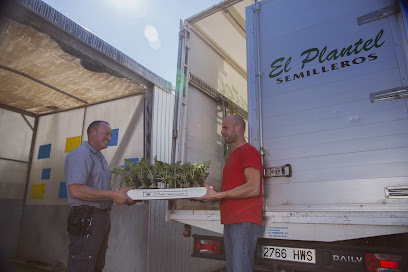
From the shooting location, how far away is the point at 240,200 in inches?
92.7

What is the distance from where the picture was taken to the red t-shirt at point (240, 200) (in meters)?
2.30

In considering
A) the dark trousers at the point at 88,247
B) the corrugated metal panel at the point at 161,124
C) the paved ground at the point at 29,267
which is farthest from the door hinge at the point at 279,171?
the paved ground at the point at 29,267

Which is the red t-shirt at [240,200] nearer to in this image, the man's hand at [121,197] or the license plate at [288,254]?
the license plate at [288,254]

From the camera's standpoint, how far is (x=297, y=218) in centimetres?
233

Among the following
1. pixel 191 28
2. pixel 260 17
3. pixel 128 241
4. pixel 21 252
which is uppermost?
pixel 191 28

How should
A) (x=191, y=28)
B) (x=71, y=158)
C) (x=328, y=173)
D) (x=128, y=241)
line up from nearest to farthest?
(x=328, y=173) < (x=71, y=158) < (x=191, y=28) < (x=128, y=241)

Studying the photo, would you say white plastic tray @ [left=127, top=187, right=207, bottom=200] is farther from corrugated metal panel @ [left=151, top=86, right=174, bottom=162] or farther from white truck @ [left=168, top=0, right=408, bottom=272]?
corrugated metal panel @ [left=151, top=86, right=174, bottom=162]

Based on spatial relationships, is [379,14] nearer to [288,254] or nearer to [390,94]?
[390,94]

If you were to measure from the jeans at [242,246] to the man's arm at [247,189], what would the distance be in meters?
0.25

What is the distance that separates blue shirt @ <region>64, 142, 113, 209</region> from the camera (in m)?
2.63

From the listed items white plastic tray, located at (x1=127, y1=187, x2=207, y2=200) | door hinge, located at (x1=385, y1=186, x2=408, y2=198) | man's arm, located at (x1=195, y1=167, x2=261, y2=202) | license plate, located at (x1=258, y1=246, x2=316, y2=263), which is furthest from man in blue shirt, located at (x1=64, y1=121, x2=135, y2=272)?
door hinge, located at (x1=385, y1=186, x2=408, y2=198)

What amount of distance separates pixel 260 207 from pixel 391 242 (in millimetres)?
1141

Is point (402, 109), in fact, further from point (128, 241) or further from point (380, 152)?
point (128, 241)

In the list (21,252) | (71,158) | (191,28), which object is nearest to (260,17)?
(191,28)
